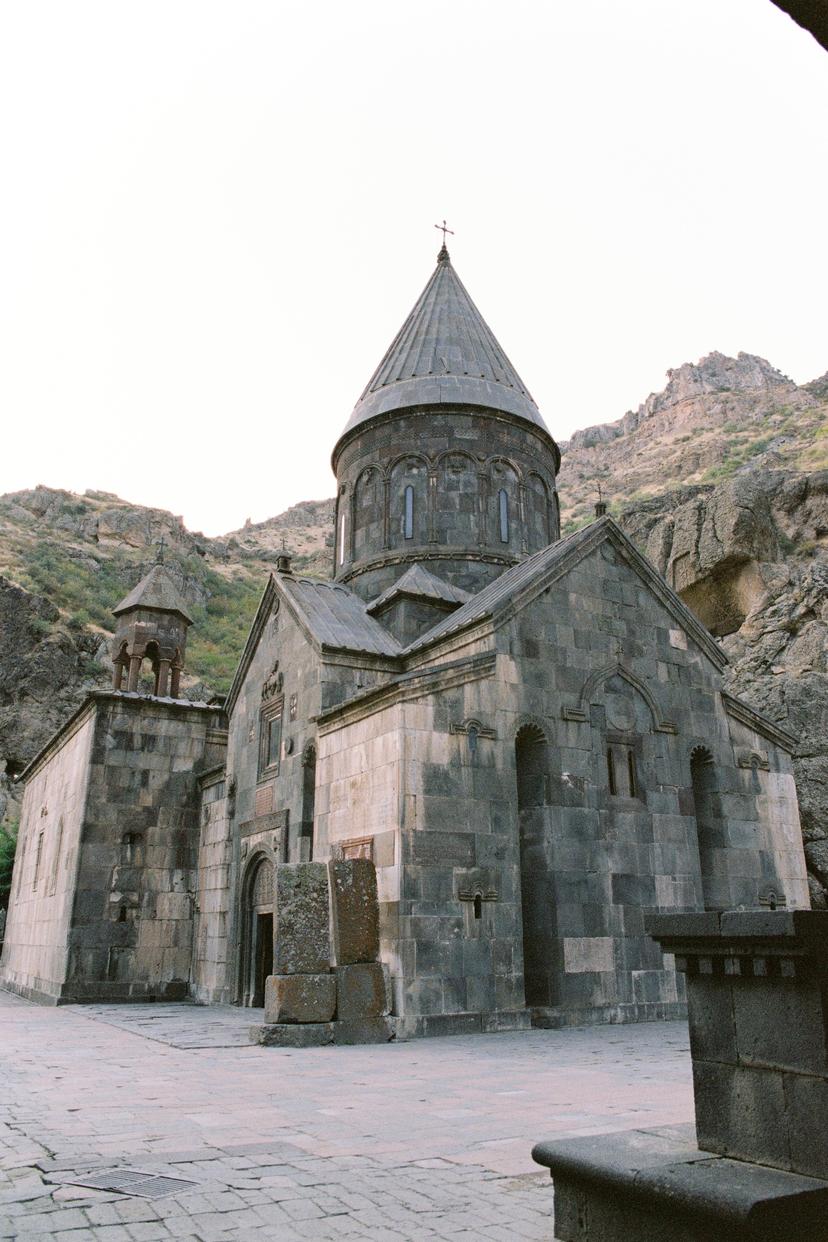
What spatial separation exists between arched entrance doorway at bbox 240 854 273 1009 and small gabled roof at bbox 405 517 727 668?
390 centimetres

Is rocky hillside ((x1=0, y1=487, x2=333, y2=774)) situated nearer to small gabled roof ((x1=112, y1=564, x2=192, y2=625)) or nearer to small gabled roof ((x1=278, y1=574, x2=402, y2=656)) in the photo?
small gabled roof ((x1=112, y1=564, x2=192, y2=625))

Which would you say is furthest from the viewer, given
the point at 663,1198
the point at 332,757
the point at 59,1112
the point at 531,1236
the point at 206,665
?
the point at 206,665

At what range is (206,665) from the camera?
4156 cm

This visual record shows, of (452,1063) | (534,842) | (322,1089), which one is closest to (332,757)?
(534,842)

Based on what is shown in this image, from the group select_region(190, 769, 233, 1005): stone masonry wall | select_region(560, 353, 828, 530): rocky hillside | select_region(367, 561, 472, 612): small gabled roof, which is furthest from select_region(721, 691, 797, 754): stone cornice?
select_region(560, 353, 828, 530): rocky hillside

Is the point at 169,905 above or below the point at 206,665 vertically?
below

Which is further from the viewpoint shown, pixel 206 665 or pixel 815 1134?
pixel 206 665

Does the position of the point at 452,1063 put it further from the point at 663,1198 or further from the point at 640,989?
the point at 663,1198

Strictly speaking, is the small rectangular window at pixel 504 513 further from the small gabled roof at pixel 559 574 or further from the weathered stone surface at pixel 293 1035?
the weathered stone surface at pixel 293 1035

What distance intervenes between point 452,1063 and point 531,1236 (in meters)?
4.65

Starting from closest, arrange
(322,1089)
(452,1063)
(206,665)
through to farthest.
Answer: (322,1089) < (452,1063) < (206,665)

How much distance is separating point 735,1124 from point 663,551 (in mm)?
23673

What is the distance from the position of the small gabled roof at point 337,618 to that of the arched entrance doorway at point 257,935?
3328 mm

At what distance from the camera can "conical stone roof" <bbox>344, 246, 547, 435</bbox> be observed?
17000 mm
